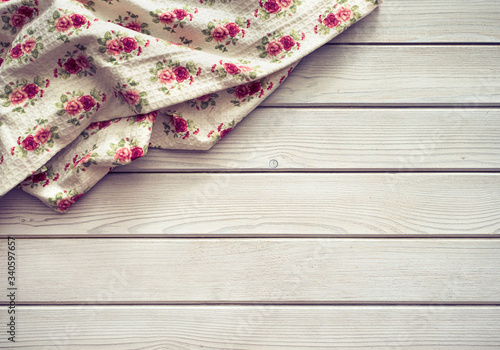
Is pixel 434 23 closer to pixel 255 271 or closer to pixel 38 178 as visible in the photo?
pixel 255 271

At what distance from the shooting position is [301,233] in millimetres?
616

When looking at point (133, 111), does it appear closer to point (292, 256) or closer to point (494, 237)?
point (292, 256)

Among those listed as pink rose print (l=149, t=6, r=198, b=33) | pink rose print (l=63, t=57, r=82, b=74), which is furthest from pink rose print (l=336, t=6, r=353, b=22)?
pink rose print (l=63, t=57, r=82, b=74)

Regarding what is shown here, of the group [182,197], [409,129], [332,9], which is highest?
[332,9]

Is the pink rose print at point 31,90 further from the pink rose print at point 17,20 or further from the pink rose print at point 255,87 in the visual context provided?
the pink rose print at point 255,87

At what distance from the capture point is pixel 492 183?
626mm

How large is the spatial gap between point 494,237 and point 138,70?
0.71m

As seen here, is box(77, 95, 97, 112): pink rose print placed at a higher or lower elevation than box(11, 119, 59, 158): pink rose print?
higher

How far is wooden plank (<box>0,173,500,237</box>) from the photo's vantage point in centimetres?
62

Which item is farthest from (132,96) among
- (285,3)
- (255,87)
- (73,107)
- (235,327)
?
(235,327)

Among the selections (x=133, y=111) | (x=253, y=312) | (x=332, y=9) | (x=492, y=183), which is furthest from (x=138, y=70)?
(x=492, y=183)

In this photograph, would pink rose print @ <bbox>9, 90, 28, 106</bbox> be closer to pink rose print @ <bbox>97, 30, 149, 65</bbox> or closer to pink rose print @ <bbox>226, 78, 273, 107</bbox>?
pink rose print @ <bbox>97, 30, 149, 65</bbox>

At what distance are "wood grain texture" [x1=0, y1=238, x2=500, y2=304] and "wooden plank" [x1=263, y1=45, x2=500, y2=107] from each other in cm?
26

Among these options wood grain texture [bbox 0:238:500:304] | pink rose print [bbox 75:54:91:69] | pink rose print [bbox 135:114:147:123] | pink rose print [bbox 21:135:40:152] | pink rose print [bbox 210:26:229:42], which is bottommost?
wood grain texture [bbox 0:238:500:304]
